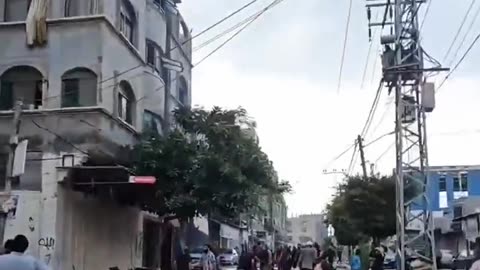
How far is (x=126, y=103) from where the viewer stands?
80.9 feet

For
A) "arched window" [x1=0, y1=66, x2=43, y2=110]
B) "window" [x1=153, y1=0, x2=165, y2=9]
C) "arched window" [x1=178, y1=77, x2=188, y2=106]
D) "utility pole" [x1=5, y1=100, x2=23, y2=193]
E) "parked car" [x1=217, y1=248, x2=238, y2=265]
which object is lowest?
"parked car" [x1=217, y1=248, x2=238, y2=265]

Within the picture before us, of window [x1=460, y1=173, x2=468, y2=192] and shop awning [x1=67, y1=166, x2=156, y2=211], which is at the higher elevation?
window [x1=460, y1=173, x2=468, y2=192]

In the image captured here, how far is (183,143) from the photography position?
22.8m

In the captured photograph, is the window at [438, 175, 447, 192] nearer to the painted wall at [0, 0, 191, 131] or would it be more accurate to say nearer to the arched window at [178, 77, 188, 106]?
the arched window at [178, 77, 188, 106]

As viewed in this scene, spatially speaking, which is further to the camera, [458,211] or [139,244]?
[458,211]

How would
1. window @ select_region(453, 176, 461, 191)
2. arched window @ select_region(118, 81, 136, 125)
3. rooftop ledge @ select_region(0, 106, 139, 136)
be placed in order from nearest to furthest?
rooftop ledge @ select_region(0, 106, 139, 136)
arched window @ select_region(118, 81, 136, 125)
window @ select_region(453, 176, 461, 191)

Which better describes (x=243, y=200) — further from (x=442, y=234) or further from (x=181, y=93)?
(x=442, y=234)

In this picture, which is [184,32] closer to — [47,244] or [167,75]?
[167,75]

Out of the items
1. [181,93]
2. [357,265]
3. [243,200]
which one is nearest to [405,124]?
[243,200]

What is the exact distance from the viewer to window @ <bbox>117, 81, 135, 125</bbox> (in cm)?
2379

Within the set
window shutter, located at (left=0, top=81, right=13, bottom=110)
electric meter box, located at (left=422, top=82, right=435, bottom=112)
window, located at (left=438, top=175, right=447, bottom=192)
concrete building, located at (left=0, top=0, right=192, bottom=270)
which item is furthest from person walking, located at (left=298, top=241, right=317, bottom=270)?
window, located at (left=438, top=175, right=447, bottom=192)

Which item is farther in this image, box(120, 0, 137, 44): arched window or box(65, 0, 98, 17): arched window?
box(120, 0, 137, 44): arched window

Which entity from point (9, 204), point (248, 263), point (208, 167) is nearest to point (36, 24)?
point (9, 204)

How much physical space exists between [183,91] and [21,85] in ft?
44.3
